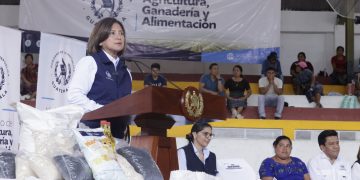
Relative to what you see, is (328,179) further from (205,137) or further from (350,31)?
(350,31)

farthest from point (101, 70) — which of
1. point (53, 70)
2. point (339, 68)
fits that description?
point (339, 68)

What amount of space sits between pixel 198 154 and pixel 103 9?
5937mm

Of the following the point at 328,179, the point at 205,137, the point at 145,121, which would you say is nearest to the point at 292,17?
the point at 328,179

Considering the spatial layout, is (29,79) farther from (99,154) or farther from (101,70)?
(99,154)

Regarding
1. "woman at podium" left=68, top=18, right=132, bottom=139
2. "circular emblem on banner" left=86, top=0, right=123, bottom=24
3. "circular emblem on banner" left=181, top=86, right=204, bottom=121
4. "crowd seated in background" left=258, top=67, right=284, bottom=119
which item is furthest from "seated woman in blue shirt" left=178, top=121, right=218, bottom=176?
"circular emblem on banner" left=86, top=0, right=123, bottom=24

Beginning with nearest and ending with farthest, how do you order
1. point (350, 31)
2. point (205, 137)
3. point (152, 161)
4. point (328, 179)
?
point (152, 161)
point (205, 137)
point (328, 179)
point (350, 31)

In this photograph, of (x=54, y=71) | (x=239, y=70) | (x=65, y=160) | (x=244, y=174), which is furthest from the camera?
(x=239, y=70)

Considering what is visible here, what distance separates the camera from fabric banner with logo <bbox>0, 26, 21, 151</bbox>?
199 inches

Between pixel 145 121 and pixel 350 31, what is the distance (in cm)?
1060

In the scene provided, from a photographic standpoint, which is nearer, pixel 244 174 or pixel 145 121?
pixel 145 121

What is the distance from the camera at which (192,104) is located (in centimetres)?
233

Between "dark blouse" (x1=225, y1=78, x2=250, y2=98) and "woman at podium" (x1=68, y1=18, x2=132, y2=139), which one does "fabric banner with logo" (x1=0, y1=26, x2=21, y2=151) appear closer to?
"woman at podium" (x1=68, y1=18, x2=132, y2=139)

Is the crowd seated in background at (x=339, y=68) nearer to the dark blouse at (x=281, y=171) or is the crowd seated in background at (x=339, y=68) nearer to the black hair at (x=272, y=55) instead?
the black hair at (x=272, y=55)

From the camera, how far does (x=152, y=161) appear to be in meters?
2.20
